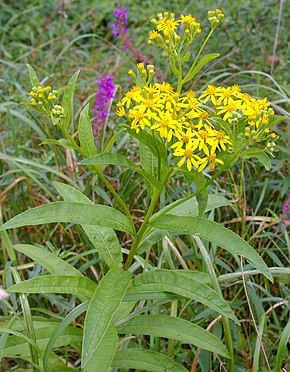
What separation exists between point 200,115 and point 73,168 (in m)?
1.26

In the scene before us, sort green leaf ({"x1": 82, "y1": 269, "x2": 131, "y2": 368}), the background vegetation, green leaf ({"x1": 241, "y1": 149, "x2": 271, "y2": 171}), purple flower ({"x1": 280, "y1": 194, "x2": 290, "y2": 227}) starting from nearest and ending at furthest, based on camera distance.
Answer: green leaf ({"x1": 82, "y1": 269, "x2": 131, "y2": 368}), green leaf ({"x1": 241, "y1": 149, "x2": 271, "y2": 171}), the background vegetation, purple flower ({"x1": 280, "y1": 194, "x2": 290, "y2": 227})

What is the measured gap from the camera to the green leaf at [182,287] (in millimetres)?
1776

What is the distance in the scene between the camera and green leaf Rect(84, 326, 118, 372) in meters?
1.79

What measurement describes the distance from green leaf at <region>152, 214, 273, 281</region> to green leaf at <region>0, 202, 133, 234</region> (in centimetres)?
17

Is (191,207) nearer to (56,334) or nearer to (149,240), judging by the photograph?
(149,240)

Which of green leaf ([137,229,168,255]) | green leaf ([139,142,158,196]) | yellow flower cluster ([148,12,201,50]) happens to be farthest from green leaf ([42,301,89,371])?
yellow flower cluster ([148,12,201,50])

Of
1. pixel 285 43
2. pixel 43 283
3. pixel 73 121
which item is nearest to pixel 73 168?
pixel 73 121

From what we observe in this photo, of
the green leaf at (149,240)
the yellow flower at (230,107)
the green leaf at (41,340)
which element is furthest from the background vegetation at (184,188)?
the yellow flower at (230,107)

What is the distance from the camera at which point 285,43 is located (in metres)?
4.01

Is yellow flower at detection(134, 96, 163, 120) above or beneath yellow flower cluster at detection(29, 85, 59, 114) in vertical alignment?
beneath

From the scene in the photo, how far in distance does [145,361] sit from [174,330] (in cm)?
15

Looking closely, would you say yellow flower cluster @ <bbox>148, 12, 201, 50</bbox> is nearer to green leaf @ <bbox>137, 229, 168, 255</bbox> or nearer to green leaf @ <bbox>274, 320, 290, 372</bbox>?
green leaf @ <bbox>137, 229, 168, 255</bbox>

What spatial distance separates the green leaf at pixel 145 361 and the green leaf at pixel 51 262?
29 cm

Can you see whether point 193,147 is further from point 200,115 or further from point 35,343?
point 35,343
